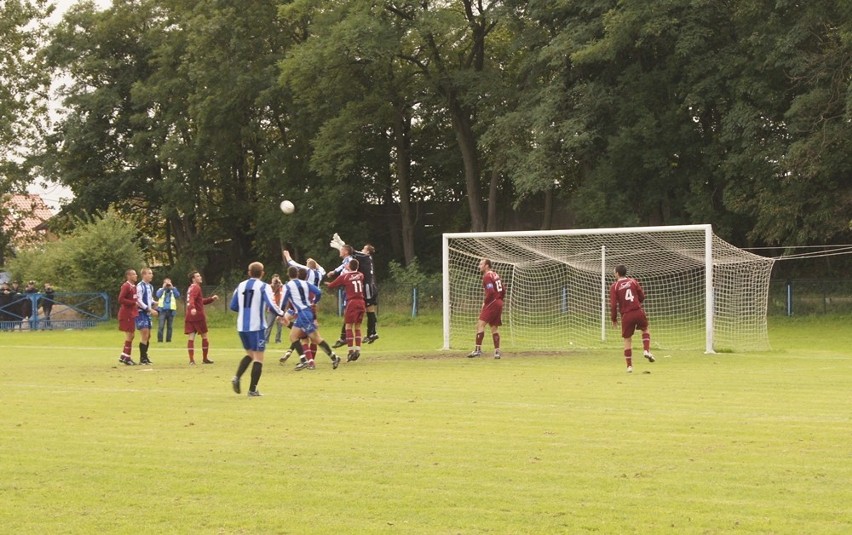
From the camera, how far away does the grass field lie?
26.5 ft

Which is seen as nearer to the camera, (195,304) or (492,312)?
(195,304)

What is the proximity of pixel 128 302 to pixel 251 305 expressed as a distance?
785 centimetres

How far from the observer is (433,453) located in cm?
1066

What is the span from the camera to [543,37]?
4200cm

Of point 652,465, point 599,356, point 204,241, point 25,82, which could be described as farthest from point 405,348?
point 25,82

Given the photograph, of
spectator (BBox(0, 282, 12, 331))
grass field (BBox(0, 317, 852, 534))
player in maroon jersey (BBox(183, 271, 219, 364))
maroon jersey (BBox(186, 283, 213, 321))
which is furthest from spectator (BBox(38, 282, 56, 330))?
grass field (BBox(0, 317, 852, 534))

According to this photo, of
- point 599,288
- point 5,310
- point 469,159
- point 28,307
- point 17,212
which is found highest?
point 469,159

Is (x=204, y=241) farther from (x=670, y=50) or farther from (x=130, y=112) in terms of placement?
(x=670, y=50)

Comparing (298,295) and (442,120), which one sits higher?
(442,120)

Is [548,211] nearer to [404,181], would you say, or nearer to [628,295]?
[404,181]

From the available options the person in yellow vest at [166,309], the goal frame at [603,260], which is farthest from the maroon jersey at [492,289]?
the person in yellow vest at [166,309]

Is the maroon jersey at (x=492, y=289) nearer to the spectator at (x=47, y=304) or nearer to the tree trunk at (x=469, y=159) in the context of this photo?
the tree trunk at (x=469, y=159)

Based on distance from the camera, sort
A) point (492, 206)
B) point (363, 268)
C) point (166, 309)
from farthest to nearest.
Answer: point (492, 206) → point (166, 309) → point (363, 268)

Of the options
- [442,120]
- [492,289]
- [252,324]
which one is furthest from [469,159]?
[252,324]
